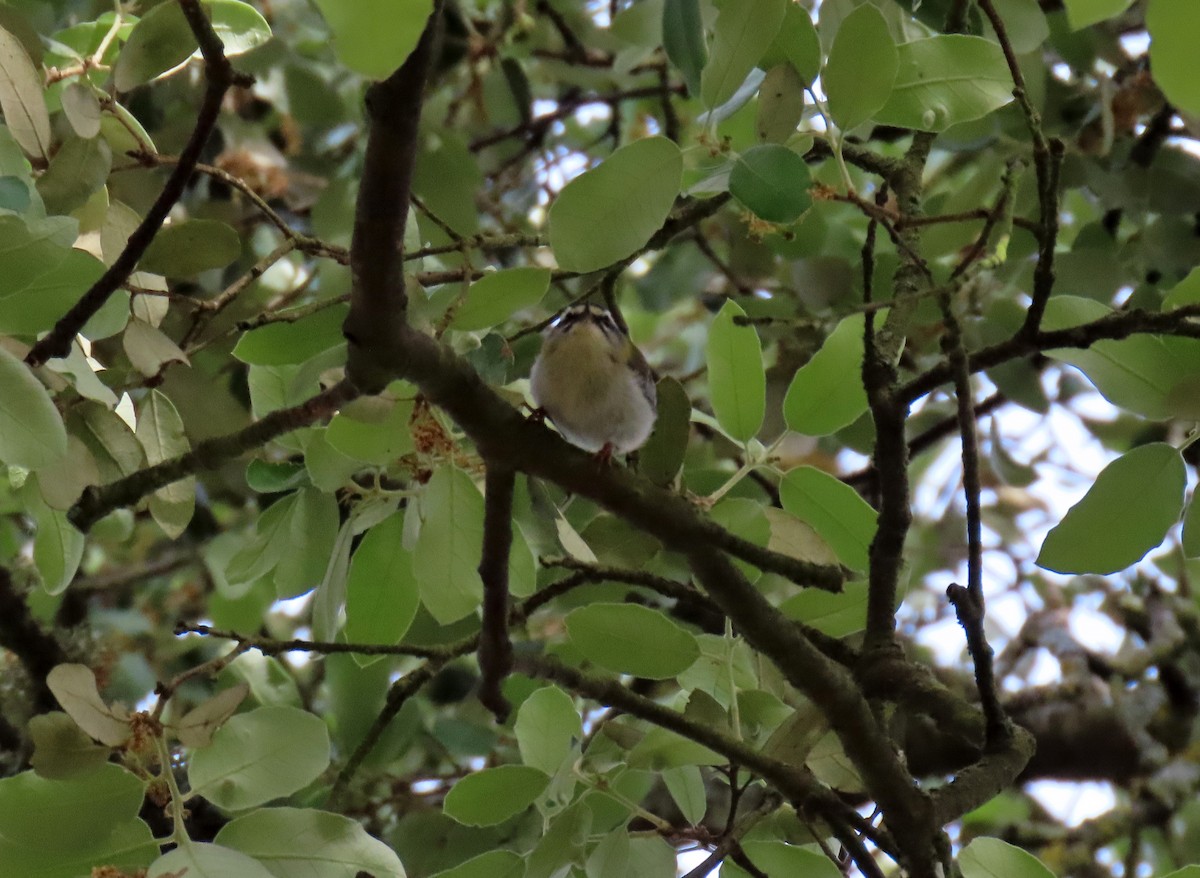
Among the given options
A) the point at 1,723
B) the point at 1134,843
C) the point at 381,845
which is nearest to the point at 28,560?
the point at 1,723

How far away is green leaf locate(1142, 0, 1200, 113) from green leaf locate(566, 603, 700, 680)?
0.91 meters

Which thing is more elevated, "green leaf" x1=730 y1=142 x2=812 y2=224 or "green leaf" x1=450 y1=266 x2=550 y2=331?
"green leaf" x1=730 y1=142 x2=812 y2=224

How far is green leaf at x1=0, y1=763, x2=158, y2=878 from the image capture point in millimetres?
1290

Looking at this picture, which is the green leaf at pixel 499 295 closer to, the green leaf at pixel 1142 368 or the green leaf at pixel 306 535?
the green leaf at pixel 306 535

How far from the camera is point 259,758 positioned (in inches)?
54.8

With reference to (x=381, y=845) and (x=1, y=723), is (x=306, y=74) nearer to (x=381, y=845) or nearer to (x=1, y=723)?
(x=1, y=723)

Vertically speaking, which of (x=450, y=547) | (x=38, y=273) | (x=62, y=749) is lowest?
(x=62, y=749)

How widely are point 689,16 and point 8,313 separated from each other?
37.2 inches

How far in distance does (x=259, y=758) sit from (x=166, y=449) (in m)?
0.44

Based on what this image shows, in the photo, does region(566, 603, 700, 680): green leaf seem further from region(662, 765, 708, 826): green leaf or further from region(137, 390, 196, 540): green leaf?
region(137, 390, 196, 540): green leaf

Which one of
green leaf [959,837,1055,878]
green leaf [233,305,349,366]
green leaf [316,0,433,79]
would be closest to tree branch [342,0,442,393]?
green leaf [316,0,433,79]

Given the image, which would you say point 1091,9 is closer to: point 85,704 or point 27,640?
point 85,704

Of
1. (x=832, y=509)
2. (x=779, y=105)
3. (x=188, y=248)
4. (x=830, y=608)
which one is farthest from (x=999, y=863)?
(x=188, y=248)

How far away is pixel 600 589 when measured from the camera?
1.94 meters
